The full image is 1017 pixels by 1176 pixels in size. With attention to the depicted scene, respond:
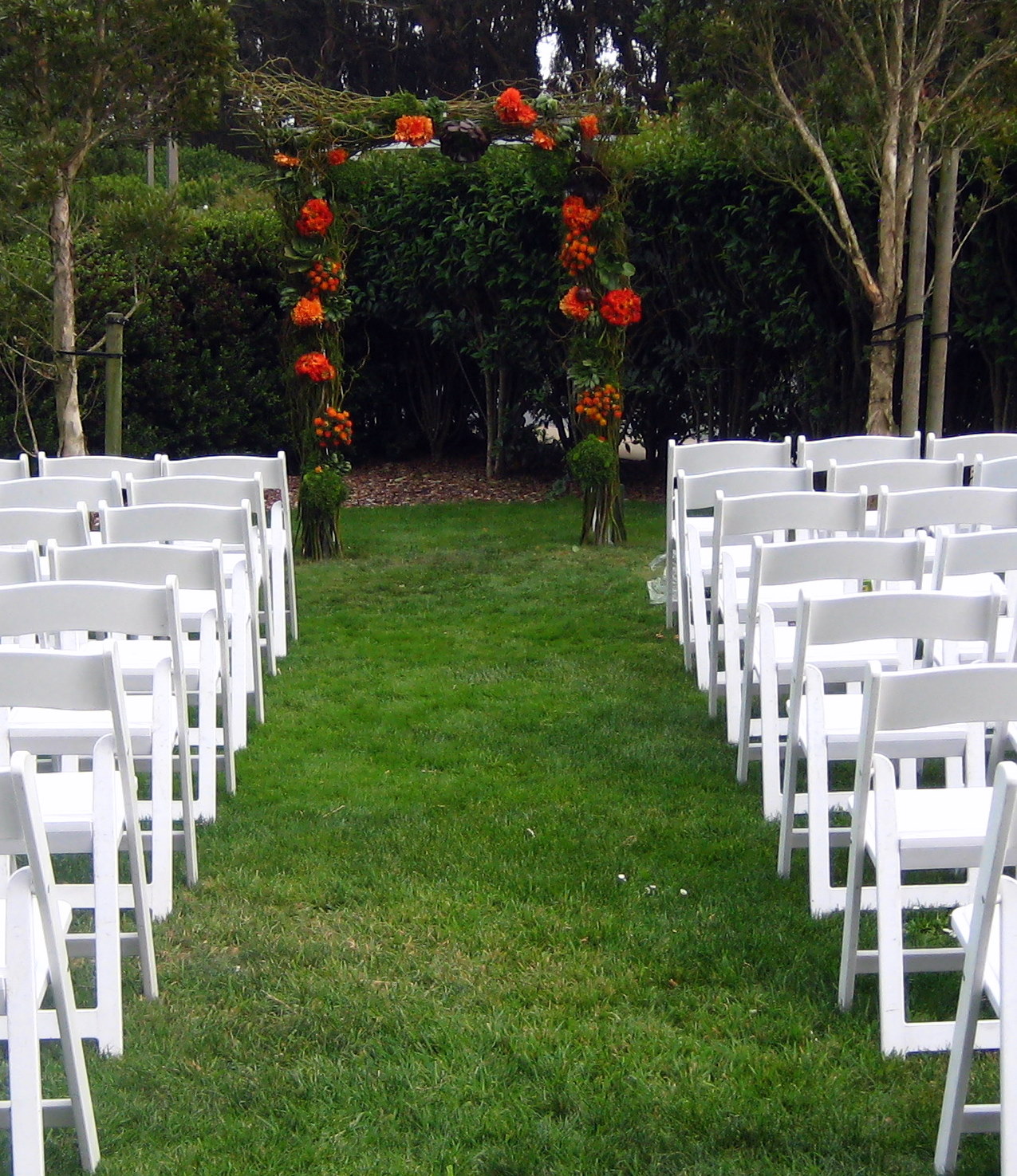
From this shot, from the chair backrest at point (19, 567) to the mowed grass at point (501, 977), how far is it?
96cm

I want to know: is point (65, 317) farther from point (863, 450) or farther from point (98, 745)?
point (98, 745)

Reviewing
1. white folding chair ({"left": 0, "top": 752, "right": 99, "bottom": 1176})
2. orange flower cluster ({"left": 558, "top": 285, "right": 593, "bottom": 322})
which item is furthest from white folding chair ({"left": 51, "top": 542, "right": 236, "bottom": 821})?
orange flower cluster ({"left": 558, "top": 285, "right": 593, "bottom": 322})

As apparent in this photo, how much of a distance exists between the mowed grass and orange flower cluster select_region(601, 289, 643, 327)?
156 inches

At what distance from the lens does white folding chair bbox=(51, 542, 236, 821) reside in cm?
421

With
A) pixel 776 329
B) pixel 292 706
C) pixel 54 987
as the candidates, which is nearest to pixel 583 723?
pixel 292 706

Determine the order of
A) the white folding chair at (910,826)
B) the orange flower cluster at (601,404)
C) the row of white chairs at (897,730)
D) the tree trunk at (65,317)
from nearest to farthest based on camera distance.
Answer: the row of white chairs at (897,730), the white folding chair at (910,826), the tree trunk at (65,317), the orange flower cluster at (601,404)

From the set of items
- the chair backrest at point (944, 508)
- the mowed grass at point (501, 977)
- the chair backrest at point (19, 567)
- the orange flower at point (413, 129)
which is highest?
the orange flower at point (413, 129)

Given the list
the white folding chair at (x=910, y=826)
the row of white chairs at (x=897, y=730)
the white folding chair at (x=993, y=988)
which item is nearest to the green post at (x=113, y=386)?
the row of white chairs at (x=897, y=730)

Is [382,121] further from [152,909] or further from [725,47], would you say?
[152,909]

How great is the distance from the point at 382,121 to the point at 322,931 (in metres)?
6.44

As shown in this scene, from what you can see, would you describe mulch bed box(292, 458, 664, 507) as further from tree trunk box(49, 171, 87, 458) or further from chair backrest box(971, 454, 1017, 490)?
chair backrest box(971, 454, 1017, 490)

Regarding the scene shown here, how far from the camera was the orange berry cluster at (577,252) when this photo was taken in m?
9.08

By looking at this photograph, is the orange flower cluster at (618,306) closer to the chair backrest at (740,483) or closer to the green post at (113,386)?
the green post at (113,386)

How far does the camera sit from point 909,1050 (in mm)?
2885
